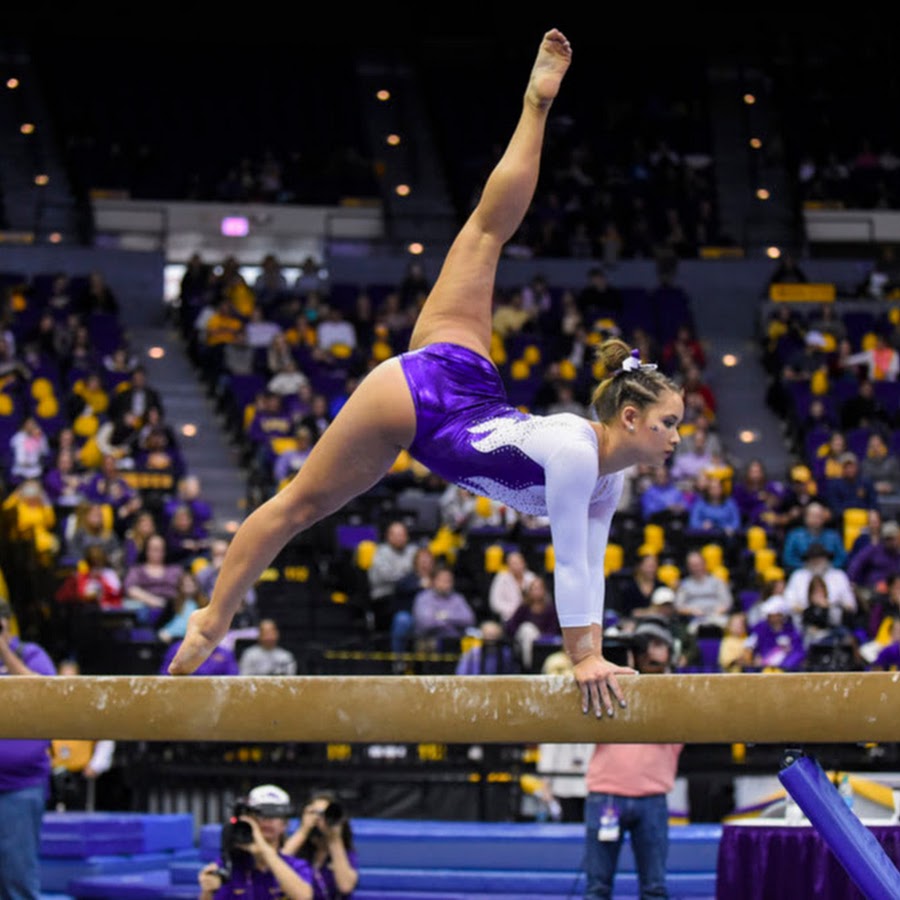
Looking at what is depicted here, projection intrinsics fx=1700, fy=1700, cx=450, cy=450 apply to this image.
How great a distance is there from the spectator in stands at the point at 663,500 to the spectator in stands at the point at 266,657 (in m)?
4.18

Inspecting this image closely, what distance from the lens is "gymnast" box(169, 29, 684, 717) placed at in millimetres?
4312

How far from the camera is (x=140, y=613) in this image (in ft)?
38.3

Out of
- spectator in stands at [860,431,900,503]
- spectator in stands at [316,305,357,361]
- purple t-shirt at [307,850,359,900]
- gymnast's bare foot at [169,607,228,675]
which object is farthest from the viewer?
spectator in stands at [316,305,357,361]

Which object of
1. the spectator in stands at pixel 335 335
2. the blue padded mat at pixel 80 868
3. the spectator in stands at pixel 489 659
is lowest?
the blue padded mat at pixel 80 868

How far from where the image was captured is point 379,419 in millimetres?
4535

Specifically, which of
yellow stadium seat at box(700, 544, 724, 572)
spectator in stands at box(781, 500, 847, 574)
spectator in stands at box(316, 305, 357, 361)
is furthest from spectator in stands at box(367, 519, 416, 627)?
spectator in stands at box(316, 305, 357, 361)

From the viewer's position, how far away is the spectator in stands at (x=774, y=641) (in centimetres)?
1050

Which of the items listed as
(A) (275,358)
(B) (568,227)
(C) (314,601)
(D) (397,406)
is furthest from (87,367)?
(D) (397,406)

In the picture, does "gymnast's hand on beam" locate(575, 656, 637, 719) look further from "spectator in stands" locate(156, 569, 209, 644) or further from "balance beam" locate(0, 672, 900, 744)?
"spectator in stands" locate(156, 569, 209, 644)

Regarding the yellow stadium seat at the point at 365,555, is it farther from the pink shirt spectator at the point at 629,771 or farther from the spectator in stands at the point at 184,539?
the pink shirt spectator at the point at 629,771

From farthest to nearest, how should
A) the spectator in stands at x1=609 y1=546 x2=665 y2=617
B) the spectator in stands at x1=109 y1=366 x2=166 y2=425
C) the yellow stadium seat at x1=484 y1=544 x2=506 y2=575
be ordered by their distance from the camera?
the spectator in stands at x1=109 y1=366 x2=166 y2=425
the yellow stadium seat at x1=484 y1=544 x2=506 y2=575
the spectator in stands at x1=609 y1=546 x2=665 y2=617

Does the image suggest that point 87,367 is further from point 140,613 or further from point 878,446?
point 878,446

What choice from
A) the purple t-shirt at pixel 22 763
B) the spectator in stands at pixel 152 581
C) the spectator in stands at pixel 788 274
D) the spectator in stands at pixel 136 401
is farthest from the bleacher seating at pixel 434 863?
the spectator in stands at pixel 788 274

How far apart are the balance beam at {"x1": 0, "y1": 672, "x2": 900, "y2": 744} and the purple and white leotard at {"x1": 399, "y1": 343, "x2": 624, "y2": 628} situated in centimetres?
26
